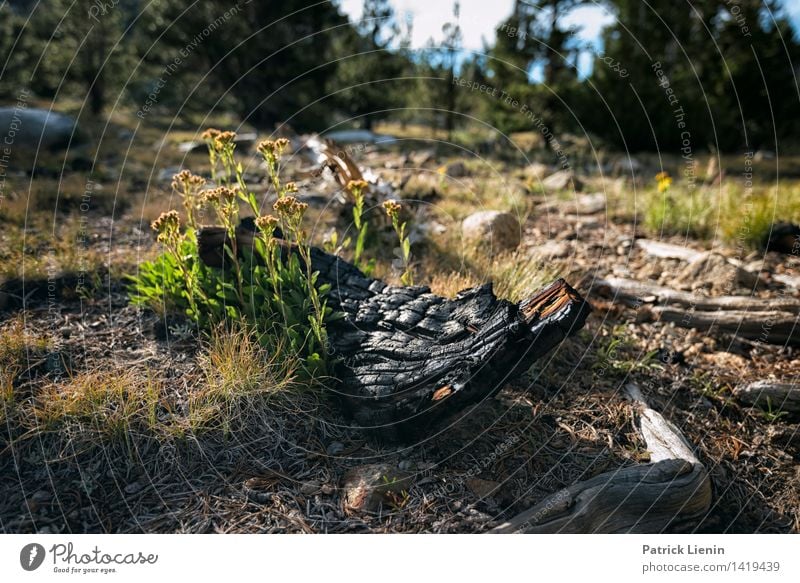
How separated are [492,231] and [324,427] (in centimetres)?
302

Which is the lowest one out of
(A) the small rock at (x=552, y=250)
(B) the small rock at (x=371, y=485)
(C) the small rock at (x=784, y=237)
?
(B) the small rock at (x=371, y=485)

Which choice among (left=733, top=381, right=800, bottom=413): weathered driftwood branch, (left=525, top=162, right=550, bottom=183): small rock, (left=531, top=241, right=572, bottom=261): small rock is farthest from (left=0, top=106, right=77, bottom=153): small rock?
(left=733, top=381, right=800, bottom=413): weathered driftwood branch

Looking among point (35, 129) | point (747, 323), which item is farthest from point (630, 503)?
point (35, 129)

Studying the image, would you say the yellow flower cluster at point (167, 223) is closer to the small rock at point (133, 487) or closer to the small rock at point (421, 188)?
the small rock at point (133, 487)

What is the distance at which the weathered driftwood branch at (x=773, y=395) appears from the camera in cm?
322

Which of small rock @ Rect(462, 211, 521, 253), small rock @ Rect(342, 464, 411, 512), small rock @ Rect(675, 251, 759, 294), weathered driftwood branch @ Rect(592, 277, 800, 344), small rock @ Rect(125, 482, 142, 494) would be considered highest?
small rock @ Rect(462, 211, 521, 253)

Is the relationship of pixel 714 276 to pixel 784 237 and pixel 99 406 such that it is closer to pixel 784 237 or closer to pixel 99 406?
pixel 784 237

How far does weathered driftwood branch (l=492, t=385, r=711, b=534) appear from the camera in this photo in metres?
2.35

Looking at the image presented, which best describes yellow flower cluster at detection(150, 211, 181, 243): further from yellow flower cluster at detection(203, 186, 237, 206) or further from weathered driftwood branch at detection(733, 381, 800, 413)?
weathered driftwood branch at detection(733, 381, 800, 413)

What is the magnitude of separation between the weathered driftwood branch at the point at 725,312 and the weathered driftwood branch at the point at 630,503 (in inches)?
71.8

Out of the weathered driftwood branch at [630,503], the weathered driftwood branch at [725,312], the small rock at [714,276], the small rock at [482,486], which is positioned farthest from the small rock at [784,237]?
the small rock at [482,486]

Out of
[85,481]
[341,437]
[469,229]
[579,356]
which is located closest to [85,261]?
[85,481]

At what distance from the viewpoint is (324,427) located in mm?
2877

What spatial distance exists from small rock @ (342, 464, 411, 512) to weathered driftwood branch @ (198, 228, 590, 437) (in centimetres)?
22
